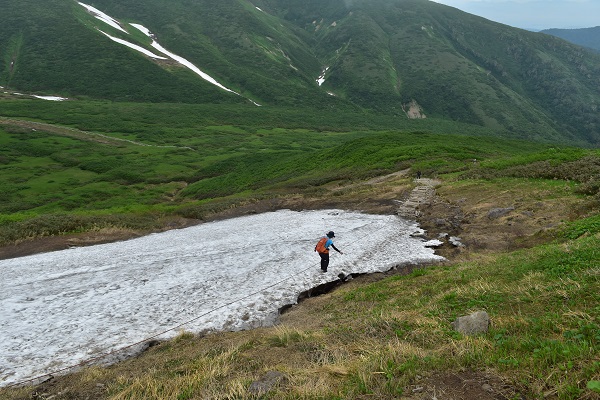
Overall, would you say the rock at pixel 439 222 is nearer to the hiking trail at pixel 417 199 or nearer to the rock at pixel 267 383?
the hiking trail at pixel 417 199

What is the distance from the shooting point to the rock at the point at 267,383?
7.52 meters

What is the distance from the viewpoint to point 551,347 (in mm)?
7000

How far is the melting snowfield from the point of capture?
13.5m

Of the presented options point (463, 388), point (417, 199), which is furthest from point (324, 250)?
point (417, 199)

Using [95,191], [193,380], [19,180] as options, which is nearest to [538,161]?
[193,380]

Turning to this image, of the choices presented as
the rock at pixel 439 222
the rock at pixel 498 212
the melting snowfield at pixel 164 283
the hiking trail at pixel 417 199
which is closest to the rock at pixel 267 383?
the melting snowfield at pixel 164 283

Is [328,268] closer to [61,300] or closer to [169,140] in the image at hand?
[61,300]

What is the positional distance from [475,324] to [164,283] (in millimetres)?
15166

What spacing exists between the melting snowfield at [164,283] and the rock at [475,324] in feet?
25.1

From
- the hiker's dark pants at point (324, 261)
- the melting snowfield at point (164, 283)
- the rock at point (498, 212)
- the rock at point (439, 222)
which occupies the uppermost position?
the rock at point (498, 212)

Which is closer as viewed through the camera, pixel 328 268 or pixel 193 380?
pixel 193 380

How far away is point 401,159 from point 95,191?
61007 millimetres

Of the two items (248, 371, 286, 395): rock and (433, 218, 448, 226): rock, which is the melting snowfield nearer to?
(433, 218, 448, 226): rock

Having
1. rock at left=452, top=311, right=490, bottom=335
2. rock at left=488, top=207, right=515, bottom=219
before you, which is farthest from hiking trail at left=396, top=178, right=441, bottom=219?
rock at left=452, top=311, right=490, bottom=335
